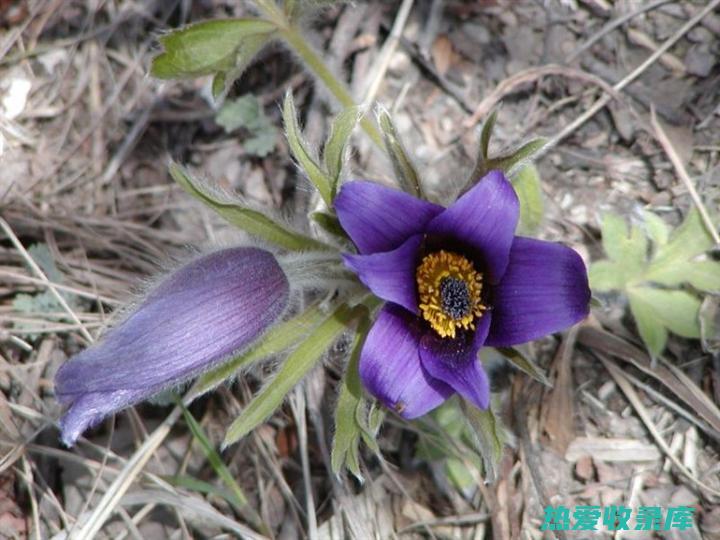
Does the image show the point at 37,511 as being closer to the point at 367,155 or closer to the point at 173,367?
the point at 173,367

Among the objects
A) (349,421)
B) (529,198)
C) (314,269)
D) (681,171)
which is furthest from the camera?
(681,171)

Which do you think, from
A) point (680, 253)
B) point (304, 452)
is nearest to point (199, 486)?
point (304, 452)

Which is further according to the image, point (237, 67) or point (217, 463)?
point (217, 463)

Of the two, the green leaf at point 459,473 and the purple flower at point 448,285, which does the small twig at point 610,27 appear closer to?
the purple flower at point 448,285

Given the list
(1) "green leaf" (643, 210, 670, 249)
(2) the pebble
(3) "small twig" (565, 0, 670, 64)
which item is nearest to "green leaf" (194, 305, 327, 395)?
(1) "green leaf" (643, 210, 670, 249)

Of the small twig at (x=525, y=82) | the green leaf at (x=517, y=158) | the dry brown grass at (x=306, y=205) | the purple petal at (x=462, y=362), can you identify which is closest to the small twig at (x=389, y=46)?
the dry brown grass at (x=306, y=205)

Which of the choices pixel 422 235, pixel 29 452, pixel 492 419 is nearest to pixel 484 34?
pixel 422 235

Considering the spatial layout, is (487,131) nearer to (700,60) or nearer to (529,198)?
(529,198)

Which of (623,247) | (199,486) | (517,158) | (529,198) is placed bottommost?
(199,486)
